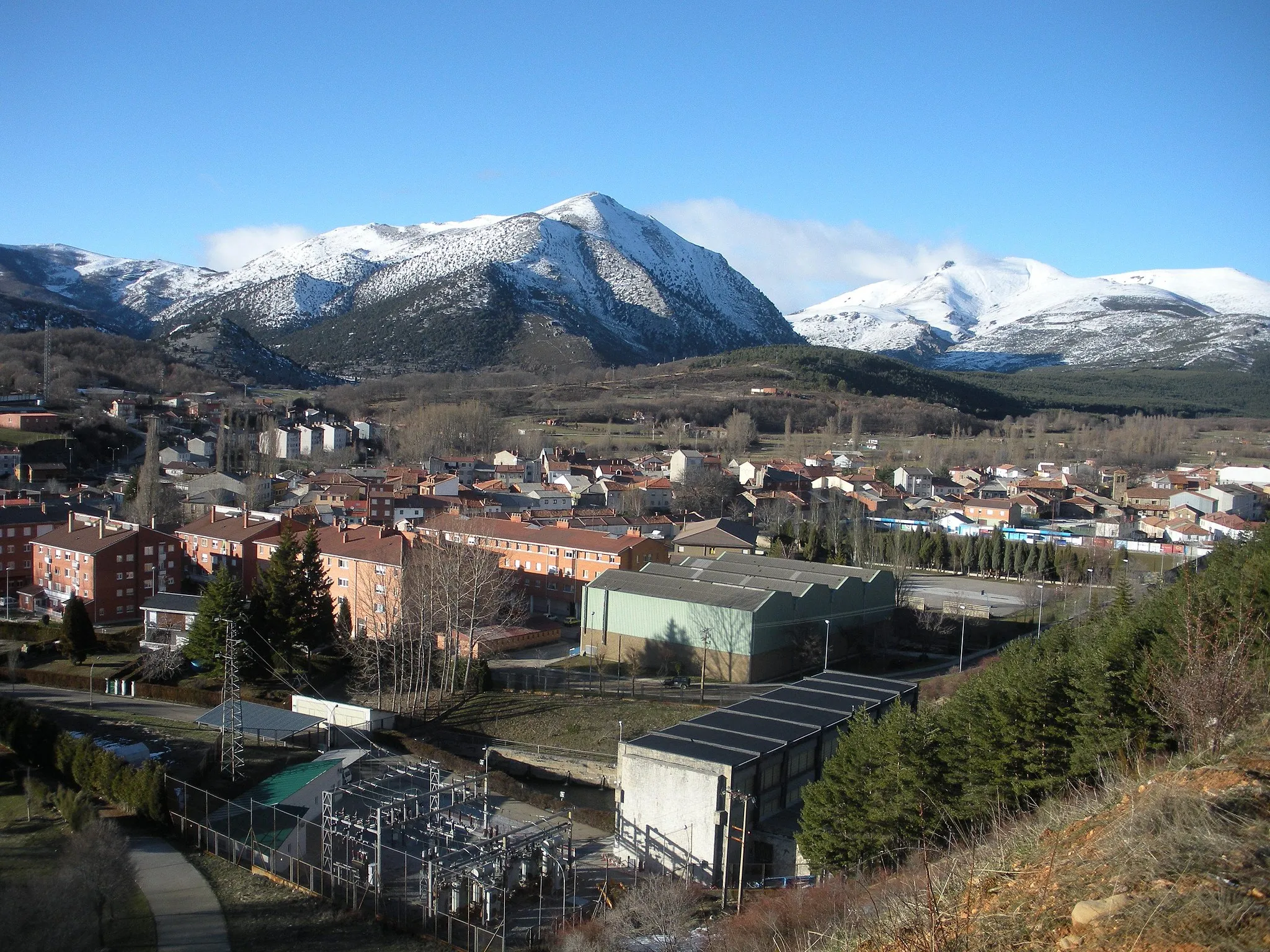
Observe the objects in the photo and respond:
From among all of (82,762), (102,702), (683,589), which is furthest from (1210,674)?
(102,702)

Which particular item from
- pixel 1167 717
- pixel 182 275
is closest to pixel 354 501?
pixel 1167 717

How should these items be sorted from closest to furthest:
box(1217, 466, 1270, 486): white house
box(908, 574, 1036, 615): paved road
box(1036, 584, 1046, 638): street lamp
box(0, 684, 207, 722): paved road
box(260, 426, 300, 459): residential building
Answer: box(0, 684, 207, 722): paved road, box(1036, 584, 1046, 638): street lamp, box(908, 574, 1036, 615): paved road, box(260, 426, 300, 459): residential building, box(1217, 466, 1270, 486): white house

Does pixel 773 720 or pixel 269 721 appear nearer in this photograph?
pixel 773 720

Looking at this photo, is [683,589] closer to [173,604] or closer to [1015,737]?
[173,604]

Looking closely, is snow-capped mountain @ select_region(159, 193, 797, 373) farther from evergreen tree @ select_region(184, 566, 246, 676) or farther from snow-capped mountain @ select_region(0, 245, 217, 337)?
evergreen tree @ select_region(184, 566, 246, 676)

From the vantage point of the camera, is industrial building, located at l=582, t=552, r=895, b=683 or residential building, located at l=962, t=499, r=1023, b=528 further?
residential building, located at l=962, t=499, r=1023, b=528

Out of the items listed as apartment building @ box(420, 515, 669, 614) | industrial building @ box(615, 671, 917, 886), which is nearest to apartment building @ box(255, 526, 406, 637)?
apartment building @ box(420, 515, 669, 614)
